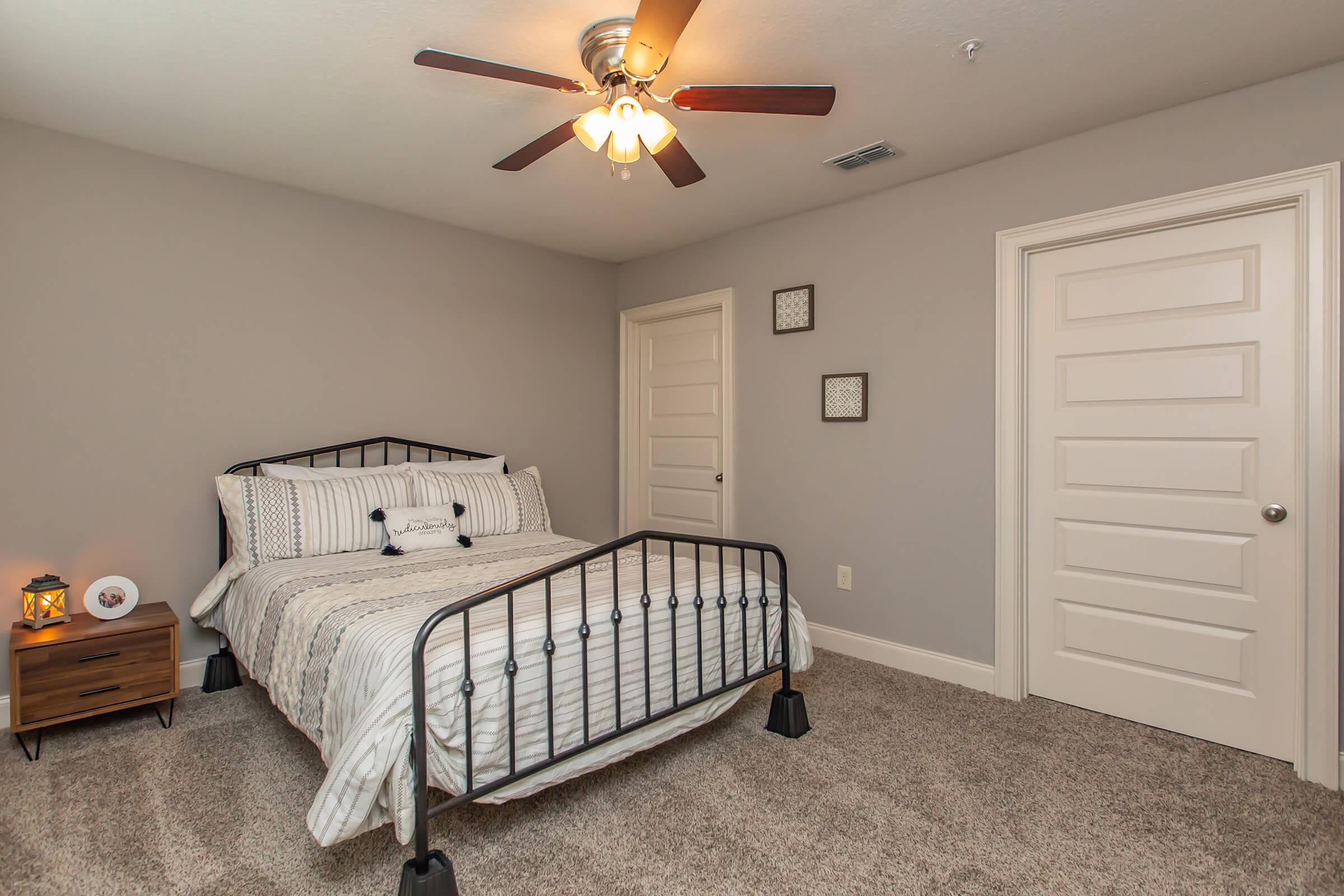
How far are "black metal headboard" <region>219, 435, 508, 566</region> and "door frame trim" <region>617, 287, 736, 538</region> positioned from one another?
2.95 ft

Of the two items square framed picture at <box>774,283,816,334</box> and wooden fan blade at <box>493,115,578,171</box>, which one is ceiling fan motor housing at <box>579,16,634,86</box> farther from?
square framed picture at <box>774,283,816,334</box>

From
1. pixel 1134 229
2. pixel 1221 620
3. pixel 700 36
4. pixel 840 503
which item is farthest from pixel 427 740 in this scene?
pixel 1134 229

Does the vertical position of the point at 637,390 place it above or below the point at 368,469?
above

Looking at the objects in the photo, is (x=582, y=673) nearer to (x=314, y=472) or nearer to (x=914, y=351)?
(x=314, y=472)

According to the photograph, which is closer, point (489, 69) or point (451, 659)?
Answer: point (451, 659)

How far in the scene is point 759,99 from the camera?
1.94m

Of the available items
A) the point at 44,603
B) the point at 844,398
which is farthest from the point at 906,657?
the point at 44,603

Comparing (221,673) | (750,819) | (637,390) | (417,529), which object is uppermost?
(637,390)

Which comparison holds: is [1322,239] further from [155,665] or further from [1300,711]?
[155,665]

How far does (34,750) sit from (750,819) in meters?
2.47

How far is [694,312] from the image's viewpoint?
4.23m

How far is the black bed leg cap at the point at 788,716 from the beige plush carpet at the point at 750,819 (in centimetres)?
6

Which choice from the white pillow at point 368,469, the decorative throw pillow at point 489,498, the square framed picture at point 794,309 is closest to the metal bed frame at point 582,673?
the white pillow at point 368,469

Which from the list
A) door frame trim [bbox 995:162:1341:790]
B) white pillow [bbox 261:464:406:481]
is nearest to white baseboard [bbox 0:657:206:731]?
white pillow [bbox 261:464:406:481]
